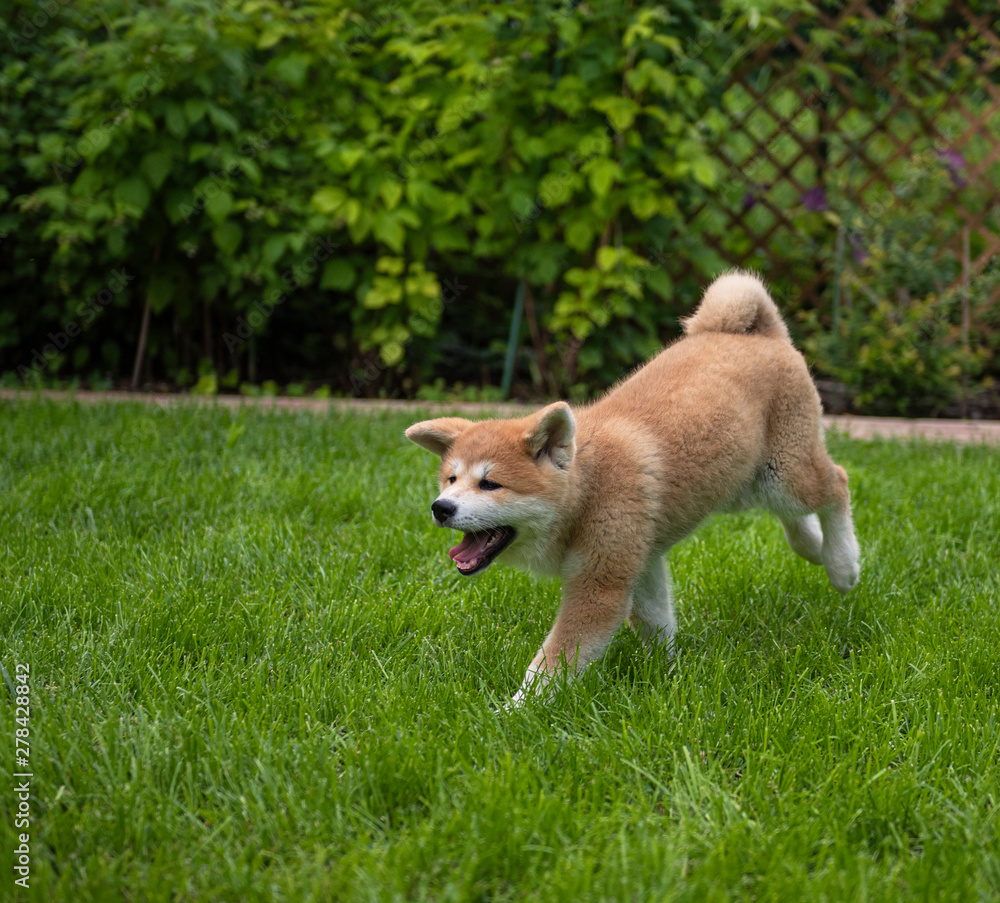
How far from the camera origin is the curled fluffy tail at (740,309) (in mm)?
3137

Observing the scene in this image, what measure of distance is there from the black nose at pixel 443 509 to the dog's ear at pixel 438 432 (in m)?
0.37

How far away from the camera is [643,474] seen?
2627 mm

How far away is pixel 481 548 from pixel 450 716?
1.51ft

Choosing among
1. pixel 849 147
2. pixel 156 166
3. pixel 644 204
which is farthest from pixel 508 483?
pixel 849 147

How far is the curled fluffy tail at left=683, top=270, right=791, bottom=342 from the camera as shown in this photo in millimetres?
3137

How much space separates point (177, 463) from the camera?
4.24 metres

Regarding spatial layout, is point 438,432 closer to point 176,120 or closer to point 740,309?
point 740,309

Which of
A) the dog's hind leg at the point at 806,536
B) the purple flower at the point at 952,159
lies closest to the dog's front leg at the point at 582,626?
the dog's hind leg at the point at 806,536

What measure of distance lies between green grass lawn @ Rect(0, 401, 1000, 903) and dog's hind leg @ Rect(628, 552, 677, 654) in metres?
0.07

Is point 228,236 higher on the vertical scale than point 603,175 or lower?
lower

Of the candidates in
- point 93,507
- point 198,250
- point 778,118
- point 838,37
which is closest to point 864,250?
point 778,118

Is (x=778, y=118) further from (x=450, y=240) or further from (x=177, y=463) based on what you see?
(x=177, y=463)

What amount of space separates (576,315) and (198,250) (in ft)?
8.50

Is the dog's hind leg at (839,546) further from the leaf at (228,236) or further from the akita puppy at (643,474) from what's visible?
the leaf at (228,236)
